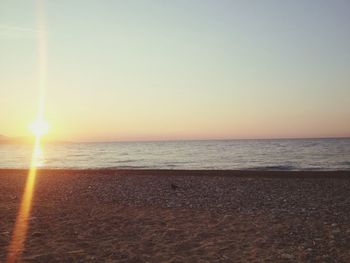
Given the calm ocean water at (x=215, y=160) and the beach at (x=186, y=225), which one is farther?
the calm ocean water at (x=215, y=160)

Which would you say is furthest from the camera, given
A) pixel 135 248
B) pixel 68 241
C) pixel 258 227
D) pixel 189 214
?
pixel 189 214

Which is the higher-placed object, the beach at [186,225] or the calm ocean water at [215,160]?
the beach at [186,225]

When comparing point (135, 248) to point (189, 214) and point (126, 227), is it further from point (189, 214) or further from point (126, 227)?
point (189, 214)

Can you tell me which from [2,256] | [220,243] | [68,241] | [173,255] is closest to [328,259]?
[220,243]

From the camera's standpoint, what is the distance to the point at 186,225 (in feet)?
43.1

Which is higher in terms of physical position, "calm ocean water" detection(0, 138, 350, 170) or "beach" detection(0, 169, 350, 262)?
"beach" detection(0, 169, 350, 262)

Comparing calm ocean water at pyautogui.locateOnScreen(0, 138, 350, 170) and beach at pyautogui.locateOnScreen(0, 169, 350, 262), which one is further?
calm ocean water at pyautogui.locateOnScreen(0, 138, 350, 170)

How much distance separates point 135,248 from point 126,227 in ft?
8.45

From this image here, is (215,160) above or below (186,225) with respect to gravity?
below

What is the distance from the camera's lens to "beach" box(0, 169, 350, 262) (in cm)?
995

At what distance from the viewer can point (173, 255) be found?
9.86 m

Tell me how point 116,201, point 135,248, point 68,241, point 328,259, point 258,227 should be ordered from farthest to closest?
point 116,201, point 258,227, point 68,241, point 135,248, point 328,259

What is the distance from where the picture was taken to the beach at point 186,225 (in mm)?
9953

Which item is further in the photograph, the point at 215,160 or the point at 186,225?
the point at 215,160
